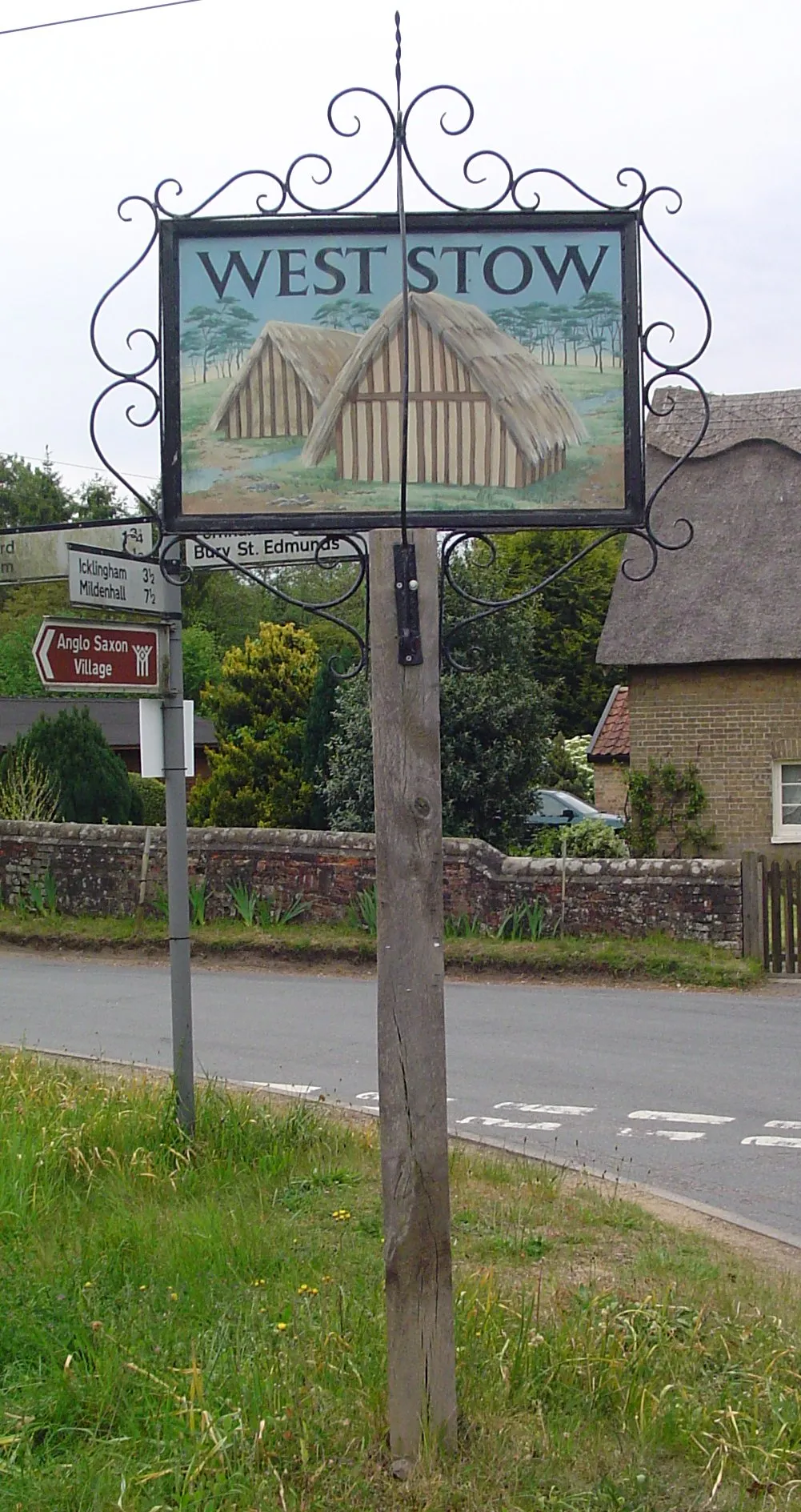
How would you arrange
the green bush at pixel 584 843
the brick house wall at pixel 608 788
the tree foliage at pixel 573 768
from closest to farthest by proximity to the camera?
1. the green bush at pixel 584 843
2. the tree foliage at pixel 573 768
3. the brick house wall at pixel 608 788

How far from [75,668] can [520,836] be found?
14820 mm

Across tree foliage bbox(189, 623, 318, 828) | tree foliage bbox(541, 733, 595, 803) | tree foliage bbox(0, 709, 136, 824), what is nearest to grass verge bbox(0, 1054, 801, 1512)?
tree foliage bbox(0, 709, 136, 824)

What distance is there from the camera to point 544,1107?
31.7 feet

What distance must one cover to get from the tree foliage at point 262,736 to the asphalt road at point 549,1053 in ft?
31.6

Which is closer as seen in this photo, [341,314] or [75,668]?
[341,314]


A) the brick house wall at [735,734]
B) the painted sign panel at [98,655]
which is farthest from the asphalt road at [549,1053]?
the brick house wall at [735,734]

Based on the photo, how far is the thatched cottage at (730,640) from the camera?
22.0m

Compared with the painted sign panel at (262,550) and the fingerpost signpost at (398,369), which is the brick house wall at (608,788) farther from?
the fingerpost signpost at (398,369)

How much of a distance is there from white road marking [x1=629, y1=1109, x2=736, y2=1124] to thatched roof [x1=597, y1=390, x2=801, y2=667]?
1301 cm

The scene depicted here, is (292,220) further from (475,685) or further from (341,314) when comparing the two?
(475,685)

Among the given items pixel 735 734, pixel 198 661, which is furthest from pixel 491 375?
pixel 198 661

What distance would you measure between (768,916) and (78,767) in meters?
11.2

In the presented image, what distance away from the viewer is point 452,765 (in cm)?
2011

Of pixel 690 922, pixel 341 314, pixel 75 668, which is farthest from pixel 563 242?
pixel 690 922
